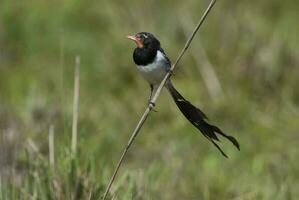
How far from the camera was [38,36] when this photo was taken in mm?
6812

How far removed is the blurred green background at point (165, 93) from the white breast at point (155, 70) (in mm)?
673

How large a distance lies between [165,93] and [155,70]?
2.80 meters

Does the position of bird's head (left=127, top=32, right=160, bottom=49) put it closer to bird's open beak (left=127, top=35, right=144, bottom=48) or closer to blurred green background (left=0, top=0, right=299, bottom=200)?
bird's open beak (left=127, top=35, right=144, bottom=48)

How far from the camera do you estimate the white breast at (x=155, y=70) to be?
3.13 m

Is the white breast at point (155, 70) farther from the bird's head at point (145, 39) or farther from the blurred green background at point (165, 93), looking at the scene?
the blurred green background at point (165, 93)

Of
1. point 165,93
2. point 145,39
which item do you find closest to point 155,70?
point 145,39

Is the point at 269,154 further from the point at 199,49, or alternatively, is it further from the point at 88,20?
the point at 88,20

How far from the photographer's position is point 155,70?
315 cm

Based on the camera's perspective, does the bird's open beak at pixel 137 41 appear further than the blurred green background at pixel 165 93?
No

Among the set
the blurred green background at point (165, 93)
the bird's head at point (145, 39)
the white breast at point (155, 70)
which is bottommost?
the blurred green background at point (165, 93)

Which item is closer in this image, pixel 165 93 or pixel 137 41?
pixel 137 41

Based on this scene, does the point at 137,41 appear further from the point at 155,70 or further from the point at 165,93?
the point at 165,93

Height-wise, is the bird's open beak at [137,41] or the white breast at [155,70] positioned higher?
the bird's open beak at [137,41]

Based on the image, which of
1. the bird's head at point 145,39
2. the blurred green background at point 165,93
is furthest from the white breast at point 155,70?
the blurred green background at point 165,93
